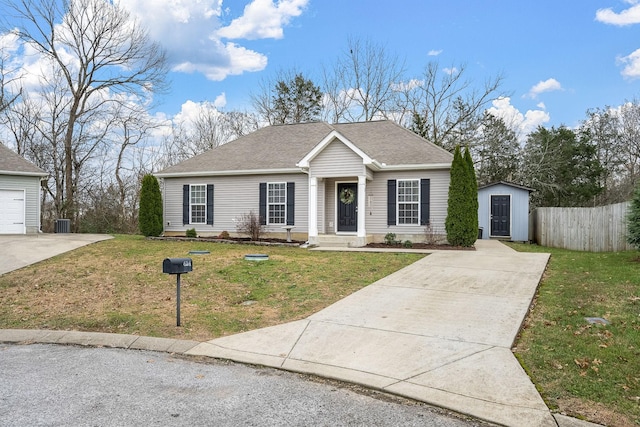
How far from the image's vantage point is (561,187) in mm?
28578

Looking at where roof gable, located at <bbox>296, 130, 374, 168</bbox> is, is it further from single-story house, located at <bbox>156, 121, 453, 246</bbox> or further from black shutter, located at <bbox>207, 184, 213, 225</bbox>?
black shutter, located at <bbox>207, 184, 213, 225</bbox>

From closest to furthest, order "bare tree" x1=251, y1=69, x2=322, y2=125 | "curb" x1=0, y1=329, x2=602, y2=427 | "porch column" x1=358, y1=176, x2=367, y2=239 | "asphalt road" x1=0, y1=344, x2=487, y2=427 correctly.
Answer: "asphalt road" x1=0, y1=344, x2=487, y2=427 → "curb" x1=0, y1=329, x2=602, y2=427 → "porch column" x1=358, y1=176, x2=367, y2=239 → "bare tree" x1=251, y1=69, x2=322, y2=125

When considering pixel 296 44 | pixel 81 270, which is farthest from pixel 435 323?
pixel 296 44

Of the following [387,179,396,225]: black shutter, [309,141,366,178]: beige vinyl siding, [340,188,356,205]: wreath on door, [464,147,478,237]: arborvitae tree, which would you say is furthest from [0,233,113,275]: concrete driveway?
[464,147,478,237]: arborvitae tree

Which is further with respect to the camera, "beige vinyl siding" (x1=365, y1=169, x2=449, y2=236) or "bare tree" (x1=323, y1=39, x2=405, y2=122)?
"bare tree" (x1=323, y1=39, x2=405, y2=122)

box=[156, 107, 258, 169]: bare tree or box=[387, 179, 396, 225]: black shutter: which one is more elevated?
box=[156, 107, 258, 169]: bare tree

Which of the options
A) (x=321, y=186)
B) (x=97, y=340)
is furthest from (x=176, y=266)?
(x=321, y=186)

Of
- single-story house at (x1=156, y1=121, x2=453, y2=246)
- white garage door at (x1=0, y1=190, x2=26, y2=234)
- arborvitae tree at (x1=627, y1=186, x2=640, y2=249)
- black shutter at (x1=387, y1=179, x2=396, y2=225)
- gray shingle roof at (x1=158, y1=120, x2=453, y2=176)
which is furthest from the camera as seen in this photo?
white garage door at (x1=0, y1=190, x2=26, y2=234)

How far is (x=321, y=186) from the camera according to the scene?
15.5 meters

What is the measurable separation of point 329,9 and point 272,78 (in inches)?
605

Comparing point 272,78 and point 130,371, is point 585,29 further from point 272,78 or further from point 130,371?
point 272,78

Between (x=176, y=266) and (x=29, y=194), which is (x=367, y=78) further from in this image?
(x=176, y=266)

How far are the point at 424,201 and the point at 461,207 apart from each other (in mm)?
1572

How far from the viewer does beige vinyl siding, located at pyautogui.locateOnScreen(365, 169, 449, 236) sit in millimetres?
14938
